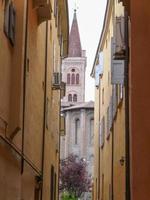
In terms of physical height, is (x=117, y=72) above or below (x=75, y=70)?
below

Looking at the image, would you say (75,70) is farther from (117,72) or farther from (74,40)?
(117,72)

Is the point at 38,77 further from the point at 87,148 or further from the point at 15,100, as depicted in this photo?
the point at 87,148

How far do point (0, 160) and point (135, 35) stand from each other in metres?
3.49

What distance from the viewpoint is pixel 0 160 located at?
39.5 ft

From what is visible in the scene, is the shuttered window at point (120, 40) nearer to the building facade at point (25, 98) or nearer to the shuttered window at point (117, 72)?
the shuttered window at point (117, 72)

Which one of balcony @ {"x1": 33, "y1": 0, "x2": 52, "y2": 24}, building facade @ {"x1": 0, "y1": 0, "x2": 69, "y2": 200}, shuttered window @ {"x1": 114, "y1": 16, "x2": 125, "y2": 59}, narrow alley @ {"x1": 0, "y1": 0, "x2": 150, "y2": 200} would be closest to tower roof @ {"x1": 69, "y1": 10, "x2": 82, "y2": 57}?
narrow alley @ {"x1": 0, "y1": 0, "x2": 150, "y2": 200}

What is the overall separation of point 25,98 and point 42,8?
388 centimetres

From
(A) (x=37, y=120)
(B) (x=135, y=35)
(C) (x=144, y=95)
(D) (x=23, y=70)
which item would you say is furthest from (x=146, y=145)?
(A) (x=37, y=120)

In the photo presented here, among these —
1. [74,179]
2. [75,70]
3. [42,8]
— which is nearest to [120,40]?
[42,8]

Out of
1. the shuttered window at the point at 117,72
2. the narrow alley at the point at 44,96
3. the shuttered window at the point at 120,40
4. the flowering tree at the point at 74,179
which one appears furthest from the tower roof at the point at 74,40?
the shuttered window at the point at 120,40

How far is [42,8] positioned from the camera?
18266 mm

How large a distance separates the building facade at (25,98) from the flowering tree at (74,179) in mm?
44623

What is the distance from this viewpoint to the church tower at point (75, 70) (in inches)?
5049

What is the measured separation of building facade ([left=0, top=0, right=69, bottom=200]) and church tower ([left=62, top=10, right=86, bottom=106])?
10481 cm
